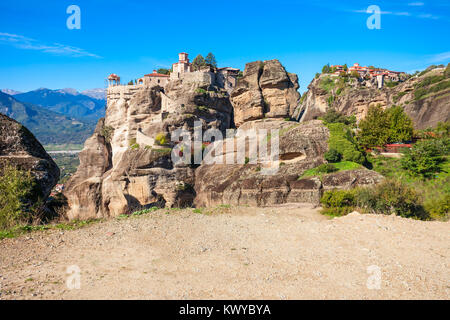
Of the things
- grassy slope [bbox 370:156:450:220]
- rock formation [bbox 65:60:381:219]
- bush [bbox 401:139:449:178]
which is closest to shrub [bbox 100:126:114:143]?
rock formation [bbox 65:60:381:219]

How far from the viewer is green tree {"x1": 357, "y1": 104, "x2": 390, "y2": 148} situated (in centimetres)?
2393

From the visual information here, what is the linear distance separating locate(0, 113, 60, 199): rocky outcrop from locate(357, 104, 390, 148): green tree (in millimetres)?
24480

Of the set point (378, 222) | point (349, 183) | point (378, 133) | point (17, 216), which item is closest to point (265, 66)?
point (378, 133)

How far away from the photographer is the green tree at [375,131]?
2393cm

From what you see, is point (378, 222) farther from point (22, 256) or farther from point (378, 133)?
point (378, 133)

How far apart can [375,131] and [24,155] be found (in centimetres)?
2628

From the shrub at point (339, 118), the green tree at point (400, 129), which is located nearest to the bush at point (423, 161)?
the green tree at point (400, 129)

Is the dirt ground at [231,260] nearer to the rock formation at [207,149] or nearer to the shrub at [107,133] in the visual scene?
the rock formation at [207,149]

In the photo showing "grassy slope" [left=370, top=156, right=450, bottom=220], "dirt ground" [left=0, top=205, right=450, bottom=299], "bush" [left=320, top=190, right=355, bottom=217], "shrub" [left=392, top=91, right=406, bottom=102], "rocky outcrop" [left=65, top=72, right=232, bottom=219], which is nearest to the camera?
"dirt ground" [left=0, top=205, right=450, bottom=299]

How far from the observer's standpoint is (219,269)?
6137 millimetres

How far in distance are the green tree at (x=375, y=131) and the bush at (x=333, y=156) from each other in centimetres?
591

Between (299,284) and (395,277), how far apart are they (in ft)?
7.60

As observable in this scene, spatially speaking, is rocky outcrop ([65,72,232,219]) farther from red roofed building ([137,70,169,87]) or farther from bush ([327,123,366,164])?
bush ([327,123,366,164])

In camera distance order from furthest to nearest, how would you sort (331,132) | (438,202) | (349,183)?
(331,132) → (349,183) → (438,202)
